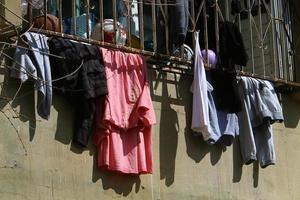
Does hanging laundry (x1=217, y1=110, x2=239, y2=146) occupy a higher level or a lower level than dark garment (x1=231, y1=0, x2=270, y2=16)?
lower

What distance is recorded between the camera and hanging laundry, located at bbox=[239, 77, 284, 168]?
30.3ft

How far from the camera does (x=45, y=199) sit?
287 inches

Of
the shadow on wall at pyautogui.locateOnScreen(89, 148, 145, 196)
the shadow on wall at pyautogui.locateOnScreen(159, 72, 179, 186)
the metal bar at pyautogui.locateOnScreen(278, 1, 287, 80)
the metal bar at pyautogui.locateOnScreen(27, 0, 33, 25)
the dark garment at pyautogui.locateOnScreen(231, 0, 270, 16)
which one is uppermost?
the dark garment at pyautogui.locateOnScreen(231, 0, 270, 16)

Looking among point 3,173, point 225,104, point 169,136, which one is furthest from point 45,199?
point 225,104

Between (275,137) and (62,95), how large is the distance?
10.3 ft

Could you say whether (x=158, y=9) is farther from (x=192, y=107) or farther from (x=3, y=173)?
(x=3, y=173)

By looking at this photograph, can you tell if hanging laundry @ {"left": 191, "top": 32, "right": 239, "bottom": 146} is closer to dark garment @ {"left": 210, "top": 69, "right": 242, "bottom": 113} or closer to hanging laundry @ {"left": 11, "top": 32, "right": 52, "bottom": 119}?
dark garment @ {"left": 210, "top": 69, "right": 242, "bottom": 113}

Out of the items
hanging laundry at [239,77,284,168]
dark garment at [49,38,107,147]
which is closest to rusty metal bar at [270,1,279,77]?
hanging laundry at [239,77,284,168]

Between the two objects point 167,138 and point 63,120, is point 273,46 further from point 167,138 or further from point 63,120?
point 63,120

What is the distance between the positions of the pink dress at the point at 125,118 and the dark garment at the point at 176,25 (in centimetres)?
49

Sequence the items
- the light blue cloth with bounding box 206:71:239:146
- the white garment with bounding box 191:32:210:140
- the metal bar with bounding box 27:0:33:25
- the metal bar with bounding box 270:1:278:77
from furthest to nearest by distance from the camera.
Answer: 1. the metal bar with bounding box 270:1:278:77
2. the light blue cloth with bounding box 206:71:239:146
3. the white garment with bounding box 191:32:210:140
4. the metal bar with bounding box 27:0:33:25

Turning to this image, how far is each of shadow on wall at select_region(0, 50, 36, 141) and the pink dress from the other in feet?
2.34

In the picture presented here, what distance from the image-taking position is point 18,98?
7344 millimetres

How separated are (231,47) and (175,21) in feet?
3.08
